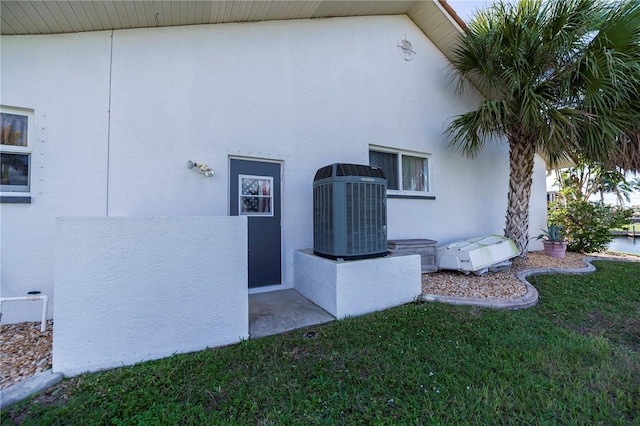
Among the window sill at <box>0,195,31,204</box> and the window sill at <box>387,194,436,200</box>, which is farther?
the window sill at <box>387,194,436,200</box>

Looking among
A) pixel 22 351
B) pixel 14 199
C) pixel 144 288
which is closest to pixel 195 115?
pixel 14 199

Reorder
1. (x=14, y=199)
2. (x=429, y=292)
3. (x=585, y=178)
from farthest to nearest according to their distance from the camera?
(x=585, y=178), (x=429, y=292), (x=14, y=199)

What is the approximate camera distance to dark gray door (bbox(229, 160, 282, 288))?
412cm

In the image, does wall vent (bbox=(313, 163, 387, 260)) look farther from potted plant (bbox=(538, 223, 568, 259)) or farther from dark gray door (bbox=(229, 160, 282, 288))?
potted plant (bbox=(538, 223, 568, 259))

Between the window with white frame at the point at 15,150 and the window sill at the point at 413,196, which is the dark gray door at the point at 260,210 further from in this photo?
the window sill at the point at 413,196

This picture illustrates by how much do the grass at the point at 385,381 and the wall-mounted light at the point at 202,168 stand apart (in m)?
2.33

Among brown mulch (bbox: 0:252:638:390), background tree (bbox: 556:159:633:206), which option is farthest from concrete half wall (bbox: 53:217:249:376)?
background tree (bbox: 556:159:633:206)

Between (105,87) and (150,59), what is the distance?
70cm

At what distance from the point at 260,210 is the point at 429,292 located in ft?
9.71

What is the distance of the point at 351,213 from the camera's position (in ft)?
11.6

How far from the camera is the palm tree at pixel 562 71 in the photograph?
4.64m

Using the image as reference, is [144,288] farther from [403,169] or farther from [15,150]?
[403,169]

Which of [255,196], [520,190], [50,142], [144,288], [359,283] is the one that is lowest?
[359,283]

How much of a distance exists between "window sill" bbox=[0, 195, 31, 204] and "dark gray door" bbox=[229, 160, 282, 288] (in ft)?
7.35
